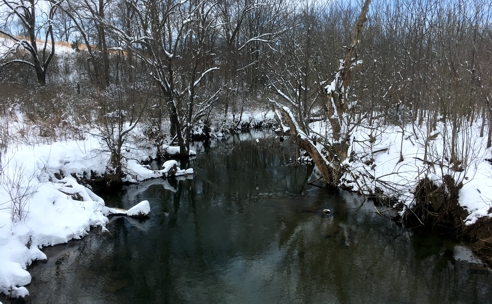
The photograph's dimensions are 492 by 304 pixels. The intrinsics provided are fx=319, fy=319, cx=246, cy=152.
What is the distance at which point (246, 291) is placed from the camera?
5.87 meters

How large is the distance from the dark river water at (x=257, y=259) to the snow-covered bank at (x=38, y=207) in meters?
0.33

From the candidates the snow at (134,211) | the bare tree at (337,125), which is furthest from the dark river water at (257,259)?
the bare tree at (337,125)

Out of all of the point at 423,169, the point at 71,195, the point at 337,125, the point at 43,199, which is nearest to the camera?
the point at 43,199

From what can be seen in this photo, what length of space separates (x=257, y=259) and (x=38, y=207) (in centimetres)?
527

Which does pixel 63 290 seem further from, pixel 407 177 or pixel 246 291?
pixel 407 177

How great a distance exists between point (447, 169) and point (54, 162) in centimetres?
1129

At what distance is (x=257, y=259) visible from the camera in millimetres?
7051

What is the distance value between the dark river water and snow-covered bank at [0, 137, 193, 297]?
13.1 inches

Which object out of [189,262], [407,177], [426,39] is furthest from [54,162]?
[426,39]

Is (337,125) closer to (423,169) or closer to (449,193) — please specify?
(423,169)

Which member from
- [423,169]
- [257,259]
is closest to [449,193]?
[423,169]

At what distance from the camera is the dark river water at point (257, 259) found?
19.0ft

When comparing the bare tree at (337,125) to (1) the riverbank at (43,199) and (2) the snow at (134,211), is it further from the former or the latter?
(1) the riverbank at (43,199)

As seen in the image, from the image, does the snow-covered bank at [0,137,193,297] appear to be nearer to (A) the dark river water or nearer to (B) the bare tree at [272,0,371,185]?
(A) the dark river water
